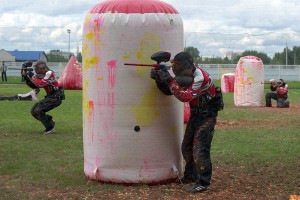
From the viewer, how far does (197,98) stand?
20.4 feet

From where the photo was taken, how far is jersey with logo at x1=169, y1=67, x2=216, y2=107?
5.93 metres

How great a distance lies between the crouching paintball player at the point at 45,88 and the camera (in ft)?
34.7

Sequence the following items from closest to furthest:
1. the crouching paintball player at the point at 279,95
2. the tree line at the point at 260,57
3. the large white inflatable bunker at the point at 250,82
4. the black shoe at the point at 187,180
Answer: the black shoe at the point at 187,180 < the crouching paintball player at the point at 279,95 < the large white inflatable bunker at the point at 250,82 < the tree line at the point at 260,57

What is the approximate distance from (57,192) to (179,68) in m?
2.01

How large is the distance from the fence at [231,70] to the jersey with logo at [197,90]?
1482 inches

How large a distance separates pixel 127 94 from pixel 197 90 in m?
0.84

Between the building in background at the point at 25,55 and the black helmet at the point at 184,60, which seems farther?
the building in background at the point at 25,55

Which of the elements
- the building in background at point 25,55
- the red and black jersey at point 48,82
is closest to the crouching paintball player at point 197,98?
the red and black jersey at point 48,82

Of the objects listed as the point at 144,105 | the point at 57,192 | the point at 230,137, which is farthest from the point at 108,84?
the point at 230,137

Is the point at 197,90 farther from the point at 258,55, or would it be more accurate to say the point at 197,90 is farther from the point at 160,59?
the point at 258,55

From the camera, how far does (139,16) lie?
6172 millimetres

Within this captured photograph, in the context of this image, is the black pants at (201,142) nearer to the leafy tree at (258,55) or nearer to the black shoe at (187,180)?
the black shoe at (187,180)

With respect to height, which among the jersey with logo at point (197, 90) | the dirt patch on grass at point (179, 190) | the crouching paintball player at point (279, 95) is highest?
the jersey with logo at point (197, 90)

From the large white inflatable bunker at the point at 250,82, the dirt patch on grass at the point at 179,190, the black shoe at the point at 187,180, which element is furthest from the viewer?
the large white inflatable bunker at the point at 250,82
